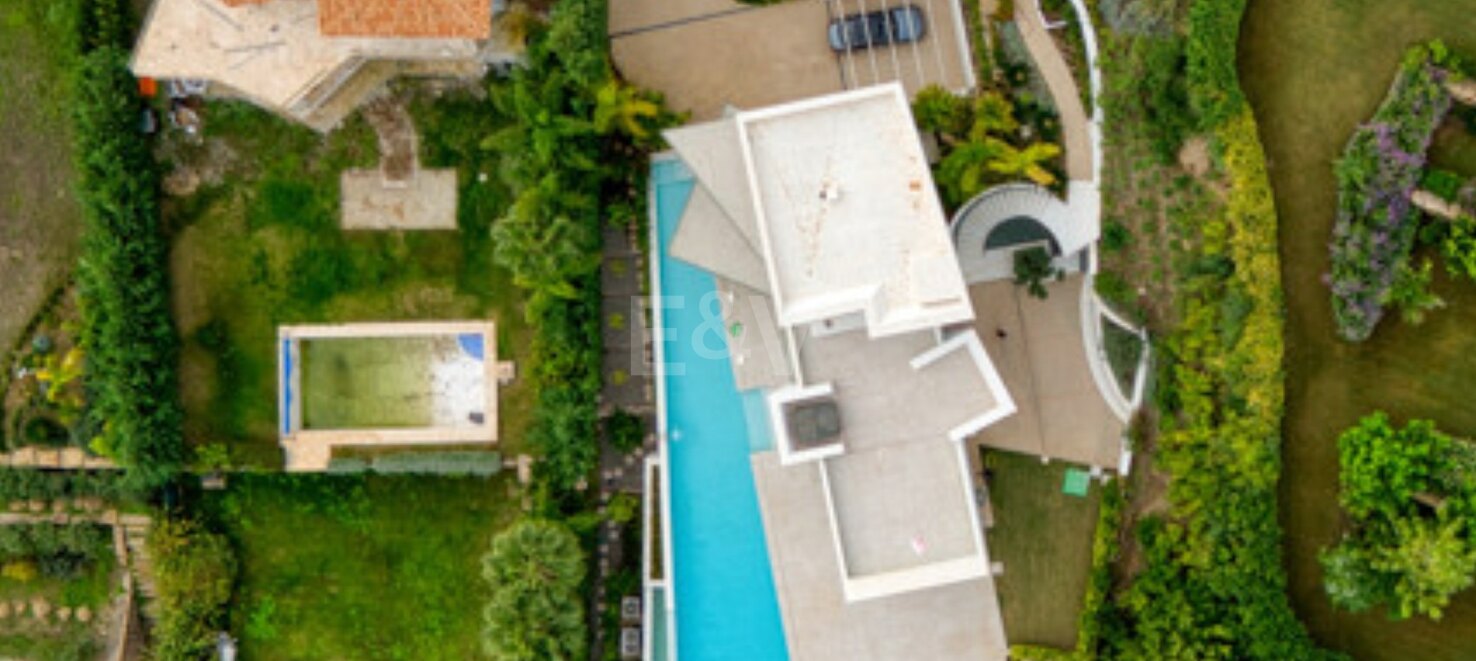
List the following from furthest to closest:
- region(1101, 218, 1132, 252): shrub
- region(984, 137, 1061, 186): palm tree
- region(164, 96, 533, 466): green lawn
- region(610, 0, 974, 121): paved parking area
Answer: region(164, 96, 533, 466): green lawn < region(610, 0, 974, 121): paved parking area < region(1101, 218, 1132, 252): shrub < region(984, 137, 1061, 186): palm tree

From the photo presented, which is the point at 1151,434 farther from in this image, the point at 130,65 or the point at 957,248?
the point at 130,65

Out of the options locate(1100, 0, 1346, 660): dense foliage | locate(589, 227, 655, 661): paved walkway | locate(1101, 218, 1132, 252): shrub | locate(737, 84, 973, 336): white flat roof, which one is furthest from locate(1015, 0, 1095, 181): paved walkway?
locate(589, 227, 655, 661): paved walkway

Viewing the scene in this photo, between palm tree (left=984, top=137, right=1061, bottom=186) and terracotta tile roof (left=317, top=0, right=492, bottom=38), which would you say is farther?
palm tree (left=984, top=137, right=1061, bottom=186)

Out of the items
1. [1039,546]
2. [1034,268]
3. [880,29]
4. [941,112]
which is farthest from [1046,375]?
[880,29]

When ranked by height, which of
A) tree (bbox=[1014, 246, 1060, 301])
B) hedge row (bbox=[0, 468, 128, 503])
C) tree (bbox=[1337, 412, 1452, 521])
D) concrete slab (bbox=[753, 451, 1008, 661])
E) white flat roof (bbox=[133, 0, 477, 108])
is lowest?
concrete slab (bbox=[753, 451, 1008, 661])

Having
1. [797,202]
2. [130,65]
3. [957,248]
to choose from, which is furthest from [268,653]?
[957,248]

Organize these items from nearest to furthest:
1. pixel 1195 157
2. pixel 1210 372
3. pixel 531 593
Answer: pixel 1210 372 < pixel 1195 157 < pixel 531 593

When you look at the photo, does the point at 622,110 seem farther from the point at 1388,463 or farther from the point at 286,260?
the point at 1388,463

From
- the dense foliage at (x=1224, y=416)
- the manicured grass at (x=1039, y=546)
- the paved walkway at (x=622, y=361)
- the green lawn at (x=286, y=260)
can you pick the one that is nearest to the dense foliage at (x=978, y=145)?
the dense foliage at (x=1224, y=416)

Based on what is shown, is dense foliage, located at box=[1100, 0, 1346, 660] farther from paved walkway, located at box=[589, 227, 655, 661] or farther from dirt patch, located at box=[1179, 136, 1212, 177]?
paved walkway, located at box=[589, 227, 655, 661]
